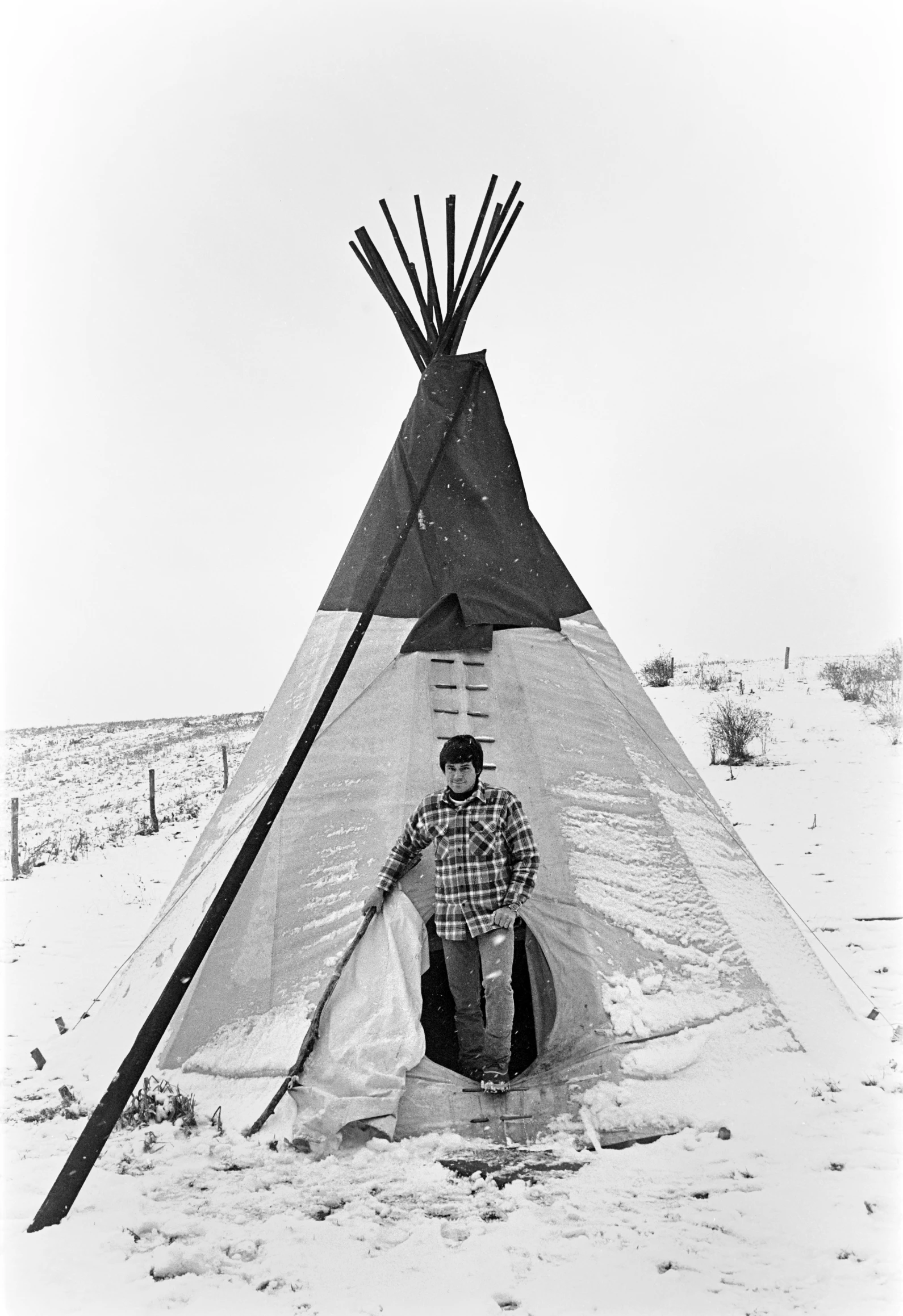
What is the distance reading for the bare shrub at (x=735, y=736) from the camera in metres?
10.8

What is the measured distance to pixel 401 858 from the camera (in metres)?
3.96

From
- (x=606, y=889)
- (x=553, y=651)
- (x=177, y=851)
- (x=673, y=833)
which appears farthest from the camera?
(x=177, y=851)

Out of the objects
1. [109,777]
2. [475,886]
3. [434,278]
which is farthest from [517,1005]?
[109,777]

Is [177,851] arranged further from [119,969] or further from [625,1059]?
[625,1059]

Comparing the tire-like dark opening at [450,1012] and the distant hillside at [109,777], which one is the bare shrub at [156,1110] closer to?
the tire-like dark opening at [450,1012]

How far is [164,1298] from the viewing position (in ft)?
8.32

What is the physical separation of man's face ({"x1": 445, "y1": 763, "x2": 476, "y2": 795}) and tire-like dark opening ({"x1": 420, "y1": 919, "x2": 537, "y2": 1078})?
719mm

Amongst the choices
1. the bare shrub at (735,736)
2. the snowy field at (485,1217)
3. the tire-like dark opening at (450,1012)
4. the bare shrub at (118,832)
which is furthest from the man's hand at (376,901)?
the bare shrub at (735,736)

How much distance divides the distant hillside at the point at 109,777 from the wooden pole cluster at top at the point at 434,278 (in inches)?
211

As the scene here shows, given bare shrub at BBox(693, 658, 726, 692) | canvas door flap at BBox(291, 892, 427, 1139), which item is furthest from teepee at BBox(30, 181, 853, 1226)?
bare shrub at BBox(693, 658, 726, 692)

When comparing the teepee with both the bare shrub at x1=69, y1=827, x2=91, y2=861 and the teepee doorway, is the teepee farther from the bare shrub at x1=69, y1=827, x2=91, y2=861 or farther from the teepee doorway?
the bare shrub at x1=69, y1=827, x2=91, y2=861

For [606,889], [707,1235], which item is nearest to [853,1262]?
[707,1235]

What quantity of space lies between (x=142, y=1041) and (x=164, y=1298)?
2.54 feet

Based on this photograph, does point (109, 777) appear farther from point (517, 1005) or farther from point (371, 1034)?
point (371, 1034)
